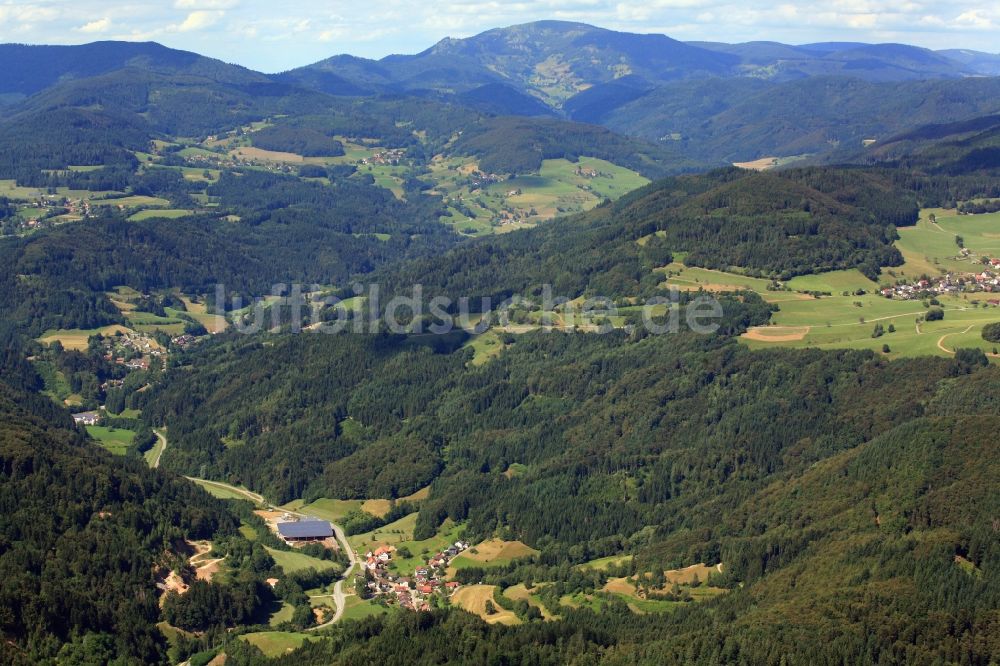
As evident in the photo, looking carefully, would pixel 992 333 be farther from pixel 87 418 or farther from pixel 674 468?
pixel 87 418

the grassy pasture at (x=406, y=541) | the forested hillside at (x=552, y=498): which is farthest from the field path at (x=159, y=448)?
the grassy pasture at (x=406, y=541)

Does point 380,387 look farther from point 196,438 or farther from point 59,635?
point 59,635

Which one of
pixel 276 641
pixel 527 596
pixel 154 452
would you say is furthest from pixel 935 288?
pixel 276 641

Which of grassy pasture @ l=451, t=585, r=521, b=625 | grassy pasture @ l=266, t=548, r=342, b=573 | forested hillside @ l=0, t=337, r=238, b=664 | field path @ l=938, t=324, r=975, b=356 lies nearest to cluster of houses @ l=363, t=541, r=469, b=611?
grassy pasture @ l=451, t=585, r=521, b=625

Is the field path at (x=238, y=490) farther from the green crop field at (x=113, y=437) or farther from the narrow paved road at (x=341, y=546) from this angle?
the green crop field at (x=113, y=437)

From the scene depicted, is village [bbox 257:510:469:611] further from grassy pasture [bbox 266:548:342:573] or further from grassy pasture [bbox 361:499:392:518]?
grassy pasture [bbox 361:499:392:518]

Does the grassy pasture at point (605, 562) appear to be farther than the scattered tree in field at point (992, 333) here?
No

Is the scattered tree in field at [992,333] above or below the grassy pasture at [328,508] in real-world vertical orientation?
above

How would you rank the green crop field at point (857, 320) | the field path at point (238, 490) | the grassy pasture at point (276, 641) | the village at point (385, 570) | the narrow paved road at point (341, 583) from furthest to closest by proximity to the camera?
the green crop field at point (857, 320)
the field path at point (238, 490)
the village at point (385, 570)
the narrow paved road at point (341, 583)
the grassy pasture at point (276, 641)
